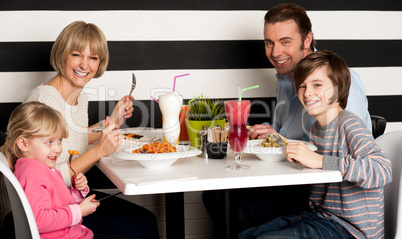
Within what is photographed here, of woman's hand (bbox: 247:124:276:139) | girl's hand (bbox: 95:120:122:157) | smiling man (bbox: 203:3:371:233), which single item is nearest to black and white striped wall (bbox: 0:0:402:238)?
smiling man (bbox: 203:3:371:233)

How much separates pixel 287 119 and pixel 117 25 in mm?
1214

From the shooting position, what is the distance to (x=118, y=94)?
271cm

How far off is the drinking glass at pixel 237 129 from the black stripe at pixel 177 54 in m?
1.33

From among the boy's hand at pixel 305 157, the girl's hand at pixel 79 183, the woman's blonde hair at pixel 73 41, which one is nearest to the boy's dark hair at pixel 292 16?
the woman's blonde hair at pixel 73 41

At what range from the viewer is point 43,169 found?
4.44ft

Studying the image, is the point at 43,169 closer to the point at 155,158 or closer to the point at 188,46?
the point at 155,158

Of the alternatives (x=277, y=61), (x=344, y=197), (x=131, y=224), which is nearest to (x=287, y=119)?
(x=277, y=61)

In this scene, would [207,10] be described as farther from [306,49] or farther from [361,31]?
[361,31]

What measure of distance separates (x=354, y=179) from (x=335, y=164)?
0.08m

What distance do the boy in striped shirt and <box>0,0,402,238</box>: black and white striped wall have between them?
1157mm

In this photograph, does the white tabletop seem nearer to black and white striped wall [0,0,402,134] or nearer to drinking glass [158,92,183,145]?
drinking glass [158,92,183,145]

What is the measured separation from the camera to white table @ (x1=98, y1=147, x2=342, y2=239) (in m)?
1.21

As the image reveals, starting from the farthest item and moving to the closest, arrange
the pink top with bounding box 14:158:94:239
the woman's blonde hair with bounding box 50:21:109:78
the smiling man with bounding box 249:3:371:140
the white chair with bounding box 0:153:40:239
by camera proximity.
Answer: the smiling man with bounding box 249:3:371:140 → the woman's blonde hair with bounding box 50:21:109:78 → the pink top with bounding box 14:158:94:239 → the white chair with bounding box 0:153:40:239
